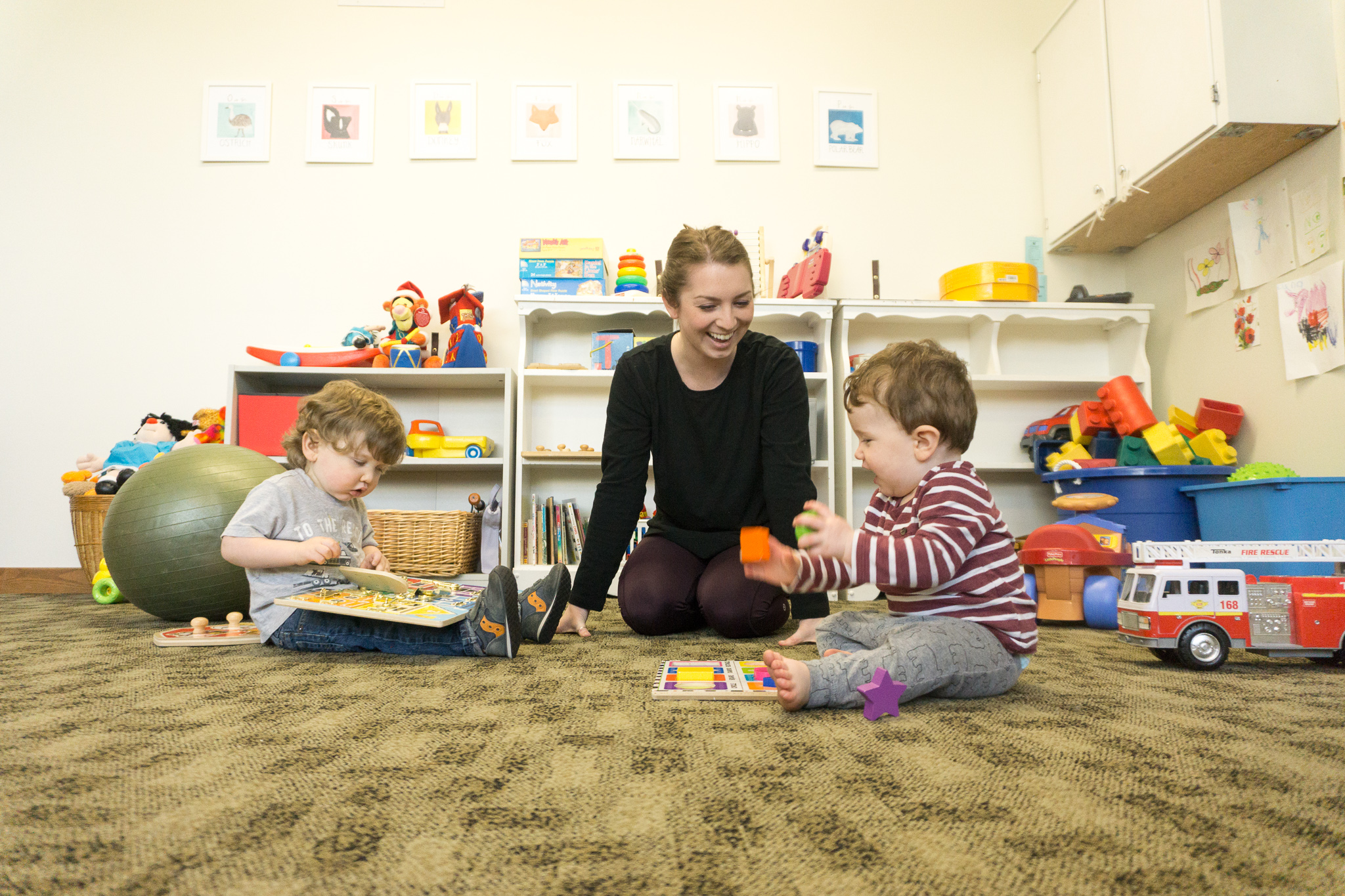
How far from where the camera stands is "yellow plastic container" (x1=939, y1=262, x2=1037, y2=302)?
2.85 m

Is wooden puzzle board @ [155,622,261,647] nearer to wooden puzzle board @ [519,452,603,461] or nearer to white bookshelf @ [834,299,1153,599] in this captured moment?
wooden puzzle board @ [519,452,603,461]

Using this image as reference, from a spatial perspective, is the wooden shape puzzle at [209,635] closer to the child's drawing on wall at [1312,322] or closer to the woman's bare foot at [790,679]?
the woman's bare foot at [790,679]

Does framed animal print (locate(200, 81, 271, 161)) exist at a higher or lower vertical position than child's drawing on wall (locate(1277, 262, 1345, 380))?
higher

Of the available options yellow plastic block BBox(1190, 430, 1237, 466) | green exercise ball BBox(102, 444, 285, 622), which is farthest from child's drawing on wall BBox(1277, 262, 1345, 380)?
green exercise ball BBox(102, 444, 285, 622)

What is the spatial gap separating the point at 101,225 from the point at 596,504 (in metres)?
2.83

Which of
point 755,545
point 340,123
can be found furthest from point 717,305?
point 340,123

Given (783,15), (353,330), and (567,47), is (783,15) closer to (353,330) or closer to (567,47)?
(567,47)

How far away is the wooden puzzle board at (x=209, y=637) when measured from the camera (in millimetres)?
1557

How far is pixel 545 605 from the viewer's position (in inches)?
62.7

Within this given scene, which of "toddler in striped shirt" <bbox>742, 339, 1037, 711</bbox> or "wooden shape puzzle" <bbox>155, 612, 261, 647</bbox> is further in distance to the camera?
"wooden shape puzzle" <bbox>155, 612, 261, 647</bbox>

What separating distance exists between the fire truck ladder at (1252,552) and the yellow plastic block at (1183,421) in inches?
44.3

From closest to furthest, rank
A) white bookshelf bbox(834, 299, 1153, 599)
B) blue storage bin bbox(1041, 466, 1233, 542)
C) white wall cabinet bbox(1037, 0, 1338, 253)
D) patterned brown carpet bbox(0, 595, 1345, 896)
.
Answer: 1. patterned brown carpet bbox(0, 595, 1345, 896)
2. white wall cabinet bbox(1037, 0, 1338, 253)
3. blue storage bin bbox(1041, 466, 1233, 542)
4. white bookshelf bbox(834, 299, 1153, 599)

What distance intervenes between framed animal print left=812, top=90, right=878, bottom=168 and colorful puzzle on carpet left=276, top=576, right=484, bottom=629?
249 centimetres

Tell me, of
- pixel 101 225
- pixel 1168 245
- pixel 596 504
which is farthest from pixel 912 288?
pixel 101 225
